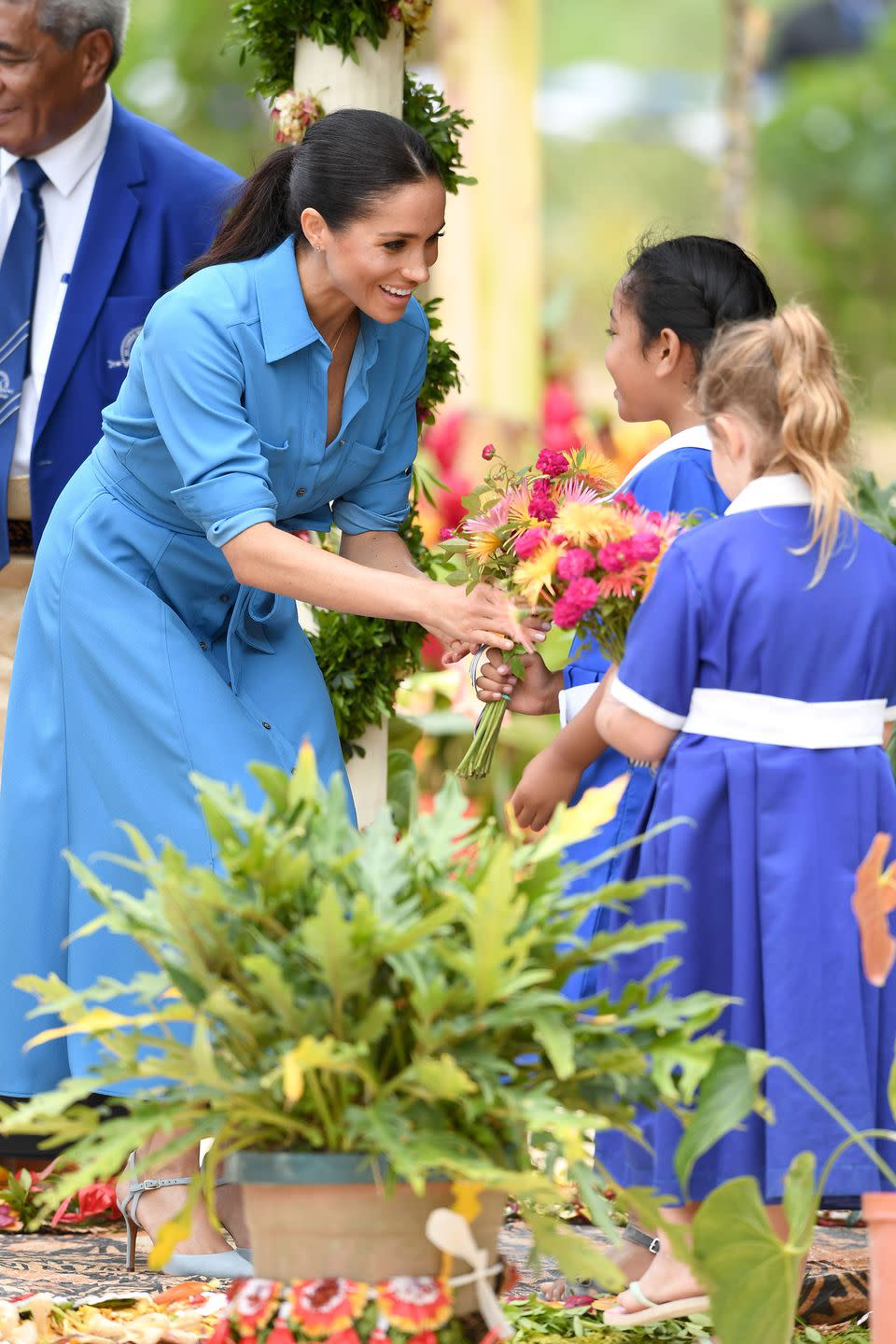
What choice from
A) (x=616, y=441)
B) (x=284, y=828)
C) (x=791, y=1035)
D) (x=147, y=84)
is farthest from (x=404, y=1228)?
(x=147, y=84)

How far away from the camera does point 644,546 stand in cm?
277

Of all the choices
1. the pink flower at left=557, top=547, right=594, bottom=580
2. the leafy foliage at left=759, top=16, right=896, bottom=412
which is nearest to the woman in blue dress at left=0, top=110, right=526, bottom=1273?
the pink flower at left=557, top=547, right=594, bottom=580

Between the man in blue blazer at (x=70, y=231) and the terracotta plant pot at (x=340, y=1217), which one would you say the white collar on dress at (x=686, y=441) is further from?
the man in blue blazer at (x=70, y=231)

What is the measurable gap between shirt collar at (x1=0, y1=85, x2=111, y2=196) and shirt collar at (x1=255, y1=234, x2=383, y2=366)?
113cm

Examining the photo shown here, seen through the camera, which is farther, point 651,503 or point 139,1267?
point 139,1267

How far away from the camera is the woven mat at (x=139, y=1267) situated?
3.13 m

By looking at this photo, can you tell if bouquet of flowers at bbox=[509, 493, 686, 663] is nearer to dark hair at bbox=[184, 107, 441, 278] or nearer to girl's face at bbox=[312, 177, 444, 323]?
girl's face at bbox=[312, 177, 444, 323]

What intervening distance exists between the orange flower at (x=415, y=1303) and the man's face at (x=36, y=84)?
279cm

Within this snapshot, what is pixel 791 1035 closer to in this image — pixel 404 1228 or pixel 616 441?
pixel 404 1228

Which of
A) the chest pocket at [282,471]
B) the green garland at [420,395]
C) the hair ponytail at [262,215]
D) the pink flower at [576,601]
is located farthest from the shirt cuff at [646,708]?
the green garland at [420,395]

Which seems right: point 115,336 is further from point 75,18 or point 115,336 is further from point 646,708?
point 646,708

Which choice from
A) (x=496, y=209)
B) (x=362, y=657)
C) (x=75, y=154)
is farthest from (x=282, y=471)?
(x=496, y=209)

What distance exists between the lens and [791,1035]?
271cm

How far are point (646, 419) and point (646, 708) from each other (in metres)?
0.73
